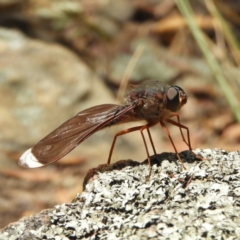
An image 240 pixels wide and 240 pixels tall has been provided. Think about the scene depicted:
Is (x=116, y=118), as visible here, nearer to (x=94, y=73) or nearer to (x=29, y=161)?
(x=29, y=161)

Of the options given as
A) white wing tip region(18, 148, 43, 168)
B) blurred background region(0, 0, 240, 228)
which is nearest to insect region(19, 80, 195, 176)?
white wing tip region(18, 148, 43, 168)

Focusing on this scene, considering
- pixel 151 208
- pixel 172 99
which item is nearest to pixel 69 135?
pixel 172 99

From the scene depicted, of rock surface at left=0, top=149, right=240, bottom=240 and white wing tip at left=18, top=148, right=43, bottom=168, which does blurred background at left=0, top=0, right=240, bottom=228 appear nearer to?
rock surface at left=0, top=149, right=240, bottom=240

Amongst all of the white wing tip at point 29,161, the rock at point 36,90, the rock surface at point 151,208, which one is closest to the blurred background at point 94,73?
the rock at point 36,90

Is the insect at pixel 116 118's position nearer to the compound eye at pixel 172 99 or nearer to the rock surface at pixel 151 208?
the compound eye at pixel 172 99

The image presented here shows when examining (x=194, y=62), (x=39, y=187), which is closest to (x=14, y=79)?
(x=39, y=187)

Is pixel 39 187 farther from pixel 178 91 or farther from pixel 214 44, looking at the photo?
pixel 214 44
